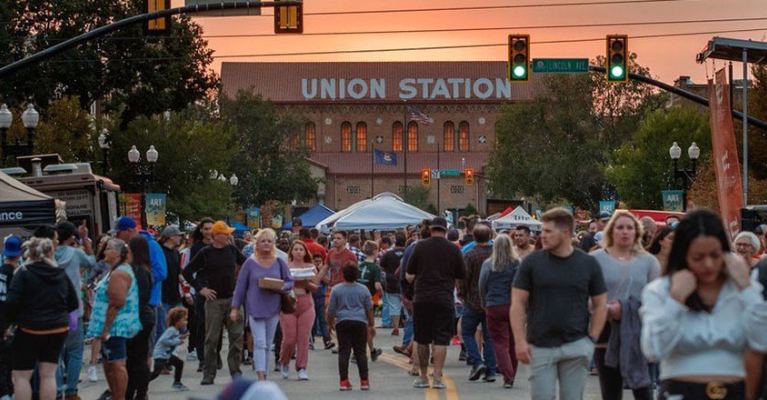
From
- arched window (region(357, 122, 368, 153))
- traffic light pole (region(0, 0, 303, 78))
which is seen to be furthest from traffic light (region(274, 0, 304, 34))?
arched window (region(357, 122, 368, 153))

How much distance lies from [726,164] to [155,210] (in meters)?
21.7

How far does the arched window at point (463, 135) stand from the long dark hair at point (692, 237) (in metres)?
124

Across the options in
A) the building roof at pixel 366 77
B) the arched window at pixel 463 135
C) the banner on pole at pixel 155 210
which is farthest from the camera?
the arched window at pixel 463 135

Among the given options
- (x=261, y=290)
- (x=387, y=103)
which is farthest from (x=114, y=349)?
(x=387, y=103)

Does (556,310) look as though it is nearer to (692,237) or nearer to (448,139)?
(692,237)

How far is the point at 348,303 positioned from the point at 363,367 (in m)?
0.74

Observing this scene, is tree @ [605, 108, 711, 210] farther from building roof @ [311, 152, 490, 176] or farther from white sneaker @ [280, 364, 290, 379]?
white sneaker @ [280, 364, 290, 379]

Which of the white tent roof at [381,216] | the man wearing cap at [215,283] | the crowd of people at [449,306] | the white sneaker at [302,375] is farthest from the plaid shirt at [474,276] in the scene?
the white tent roof at [381,216]

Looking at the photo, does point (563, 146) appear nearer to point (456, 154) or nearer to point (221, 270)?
point (456, 154)

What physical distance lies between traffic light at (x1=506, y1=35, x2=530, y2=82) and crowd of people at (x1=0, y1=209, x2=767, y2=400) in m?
6.31

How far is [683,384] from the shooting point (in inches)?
258

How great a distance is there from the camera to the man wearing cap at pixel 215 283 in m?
15.7

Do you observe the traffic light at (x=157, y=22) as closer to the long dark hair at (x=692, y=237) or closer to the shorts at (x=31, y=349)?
the shorts at (x=31, y=349)

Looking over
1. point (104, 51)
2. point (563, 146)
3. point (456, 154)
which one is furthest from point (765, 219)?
point (456, 154)
